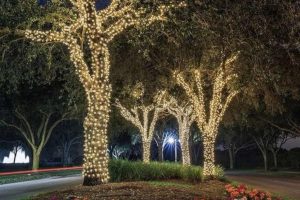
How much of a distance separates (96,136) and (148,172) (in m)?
8.65

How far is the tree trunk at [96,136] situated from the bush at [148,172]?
7201mm

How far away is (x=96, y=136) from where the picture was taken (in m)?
15.2

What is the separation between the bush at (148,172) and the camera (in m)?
22.9

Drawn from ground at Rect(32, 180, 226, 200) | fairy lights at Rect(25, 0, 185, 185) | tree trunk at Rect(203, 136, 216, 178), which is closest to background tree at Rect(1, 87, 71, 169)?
tree trunk at Rect(203, 136, 216, 178)

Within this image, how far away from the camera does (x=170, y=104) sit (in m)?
32.5

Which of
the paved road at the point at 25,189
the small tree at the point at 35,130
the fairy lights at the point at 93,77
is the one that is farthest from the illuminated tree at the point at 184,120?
the fairy lights at the point at 93,77

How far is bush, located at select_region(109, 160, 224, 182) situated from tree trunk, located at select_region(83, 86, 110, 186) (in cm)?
720

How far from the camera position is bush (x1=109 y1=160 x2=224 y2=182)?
2286 cm

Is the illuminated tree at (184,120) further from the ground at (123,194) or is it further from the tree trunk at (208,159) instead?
the ground at (123,194)

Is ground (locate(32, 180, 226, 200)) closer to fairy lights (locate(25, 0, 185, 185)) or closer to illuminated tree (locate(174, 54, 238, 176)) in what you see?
fairy lights (locate(25, 0, 185, 185))

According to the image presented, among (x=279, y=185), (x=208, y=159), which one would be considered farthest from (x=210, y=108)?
(x=279, y=185)

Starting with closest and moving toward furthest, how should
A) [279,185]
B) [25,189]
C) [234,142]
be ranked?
[25,189] → [279,185] → [234,142]

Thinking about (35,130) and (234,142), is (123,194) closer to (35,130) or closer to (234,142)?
(35,130)

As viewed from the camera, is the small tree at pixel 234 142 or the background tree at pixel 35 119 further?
the small tree at pixel 234 142
